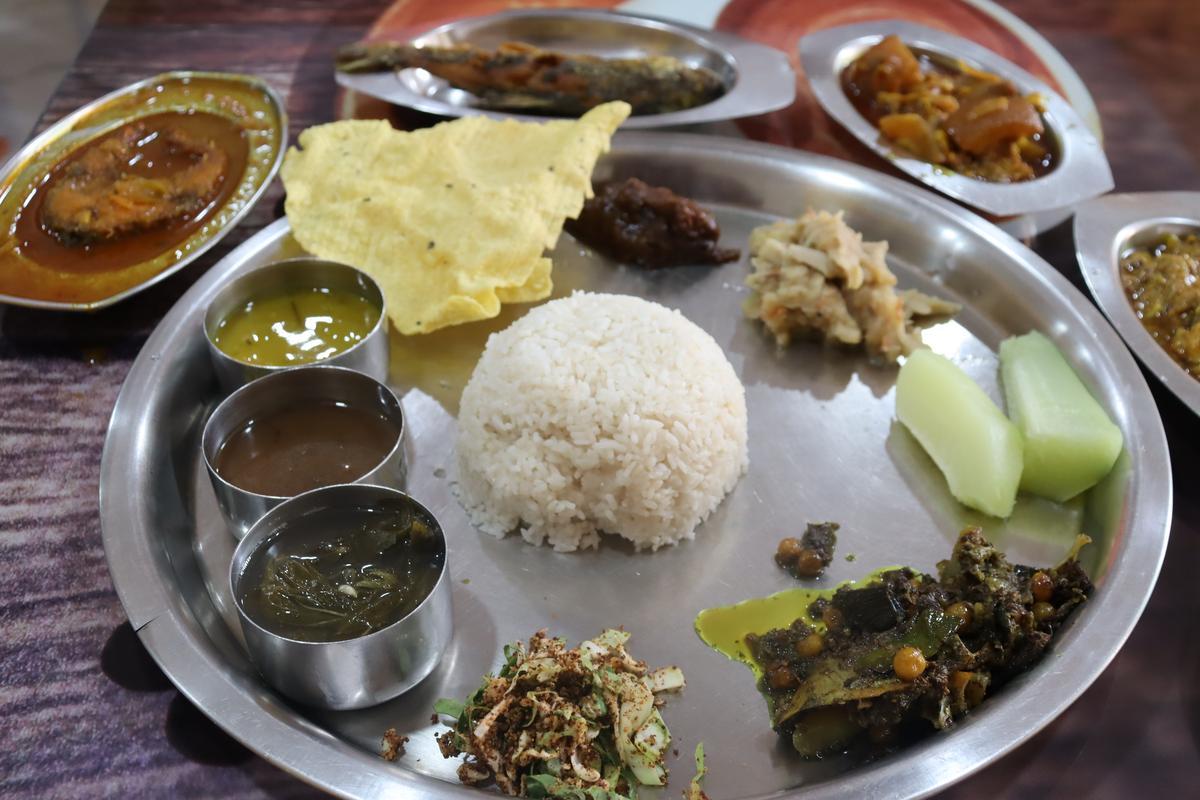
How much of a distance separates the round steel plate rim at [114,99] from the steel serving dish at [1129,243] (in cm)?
285

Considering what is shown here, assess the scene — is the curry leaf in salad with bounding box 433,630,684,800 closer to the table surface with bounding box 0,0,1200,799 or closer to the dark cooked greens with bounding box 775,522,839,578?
the table surface with bounding box 0,0,1200,799

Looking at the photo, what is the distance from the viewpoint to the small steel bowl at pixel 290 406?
232 cm

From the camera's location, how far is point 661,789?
1.94m

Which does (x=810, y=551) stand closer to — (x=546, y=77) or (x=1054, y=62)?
(x=546, y=77)

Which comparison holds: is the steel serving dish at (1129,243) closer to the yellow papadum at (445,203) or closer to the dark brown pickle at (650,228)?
the dark brown pickle at (650,228)

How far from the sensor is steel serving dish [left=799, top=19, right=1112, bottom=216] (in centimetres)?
348

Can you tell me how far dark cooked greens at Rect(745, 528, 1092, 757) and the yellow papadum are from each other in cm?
143

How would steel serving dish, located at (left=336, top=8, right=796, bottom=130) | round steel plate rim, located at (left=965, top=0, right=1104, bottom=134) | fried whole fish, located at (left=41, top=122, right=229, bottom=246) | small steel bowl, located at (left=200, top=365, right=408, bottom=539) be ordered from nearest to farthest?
1. small steel bowl, located at (left=200, top=365, right=408, bottom=539)
2. fried whole fish, located at (left=41, top=122, right=229, bottom=246)
3. steel serving dish, located at (left=336, top=8, right=796, bottom=130)
4. round steel plate rim, located at (left=965, top=0, right=1104, bottom=134)

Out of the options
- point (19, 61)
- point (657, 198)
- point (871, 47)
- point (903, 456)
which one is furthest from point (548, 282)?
point (19, 61)

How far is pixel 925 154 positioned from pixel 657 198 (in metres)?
1.21

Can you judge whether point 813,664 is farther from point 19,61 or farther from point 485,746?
point 19,61

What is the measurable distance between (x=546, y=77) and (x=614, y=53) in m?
0.68

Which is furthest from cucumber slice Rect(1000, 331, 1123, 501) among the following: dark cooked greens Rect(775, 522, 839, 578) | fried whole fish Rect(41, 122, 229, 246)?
fried whole fish Rect(41, 122, 229, 246)

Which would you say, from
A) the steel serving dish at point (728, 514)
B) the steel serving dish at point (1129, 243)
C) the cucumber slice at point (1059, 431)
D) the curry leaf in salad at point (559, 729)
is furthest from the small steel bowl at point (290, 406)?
the steel serving dish at point (1129, 243)
